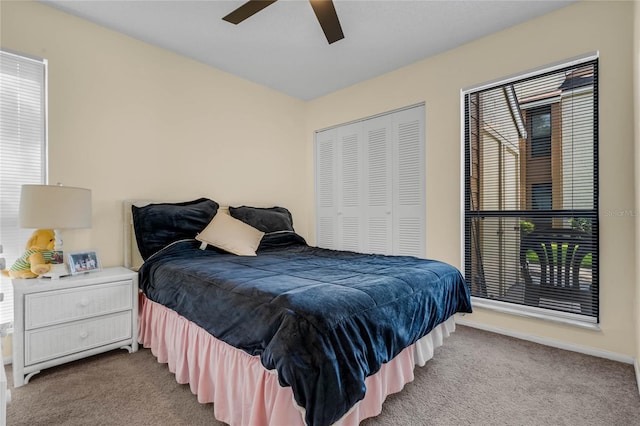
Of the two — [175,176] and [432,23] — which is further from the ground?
[432,23]

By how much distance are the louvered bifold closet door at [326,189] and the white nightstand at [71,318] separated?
2.36m

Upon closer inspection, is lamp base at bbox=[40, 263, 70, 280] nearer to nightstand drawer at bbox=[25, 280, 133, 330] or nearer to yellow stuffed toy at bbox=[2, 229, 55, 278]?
yellow stuffed toy at bbox=[2, 229, 55, 278]

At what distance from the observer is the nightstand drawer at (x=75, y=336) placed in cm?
196

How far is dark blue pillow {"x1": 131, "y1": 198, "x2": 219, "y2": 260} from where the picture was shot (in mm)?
2572

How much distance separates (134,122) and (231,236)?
1.33 meters

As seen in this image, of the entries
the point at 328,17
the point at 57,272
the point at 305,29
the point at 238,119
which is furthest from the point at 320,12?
the point at 57,272

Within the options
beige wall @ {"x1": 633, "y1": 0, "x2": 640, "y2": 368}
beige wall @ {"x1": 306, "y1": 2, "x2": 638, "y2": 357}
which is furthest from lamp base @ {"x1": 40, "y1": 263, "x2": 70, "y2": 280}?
beige wall @ {"x1": 633, "y1": 0, "x2": 640, "y2": 368}

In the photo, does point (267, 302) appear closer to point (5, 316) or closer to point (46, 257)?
point (46, 257)

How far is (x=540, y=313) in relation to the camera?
8.52 ft

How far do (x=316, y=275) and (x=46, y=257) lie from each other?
190 centimetres

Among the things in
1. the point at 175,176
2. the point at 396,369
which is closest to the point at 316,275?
the point at 396,369

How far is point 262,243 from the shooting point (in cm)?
317

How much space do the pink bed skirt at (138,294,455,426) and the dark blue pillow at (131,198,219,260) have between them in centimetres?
51

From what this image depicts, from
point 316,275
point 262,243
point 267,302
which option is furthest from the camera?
point 262,243
